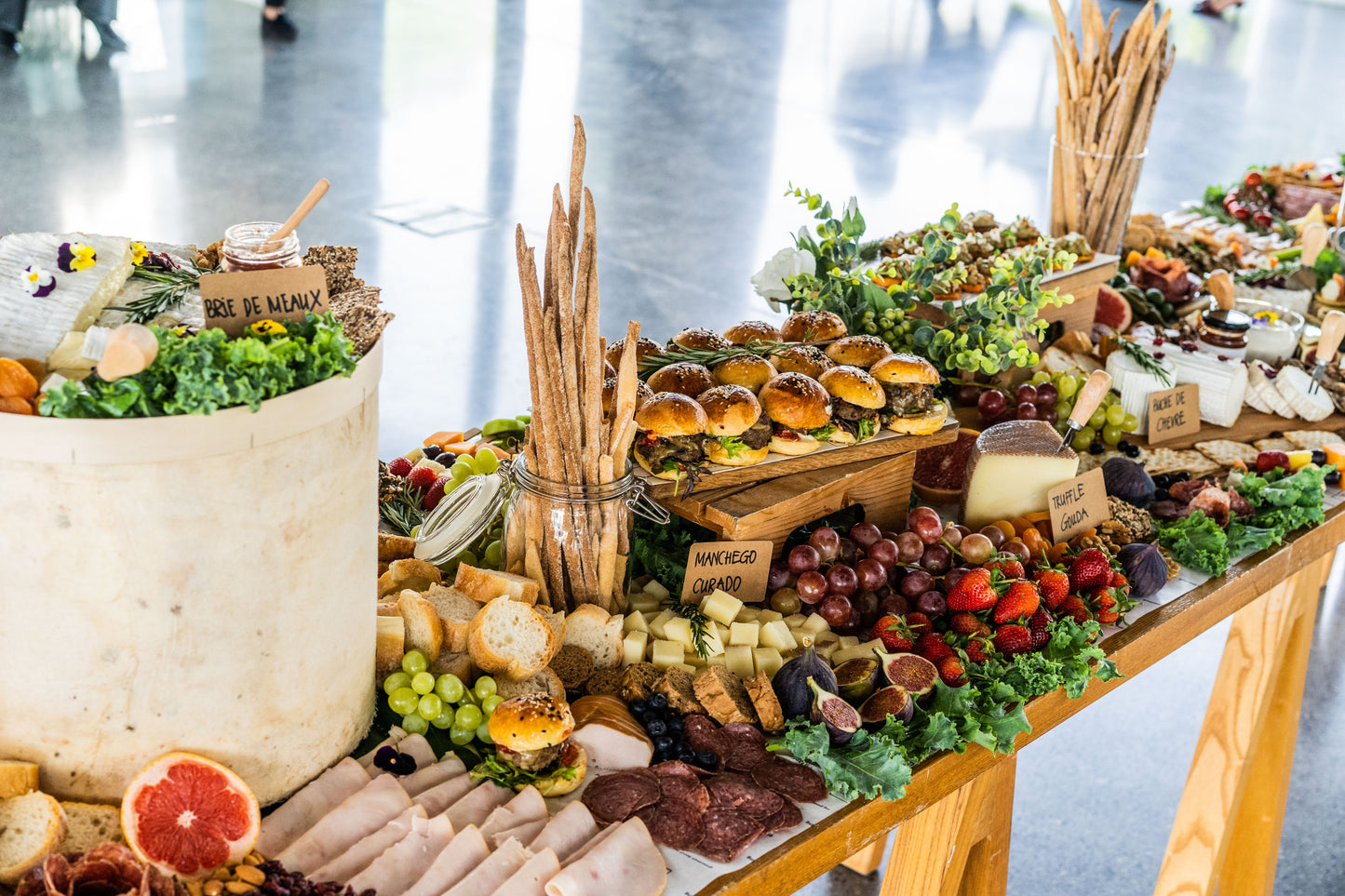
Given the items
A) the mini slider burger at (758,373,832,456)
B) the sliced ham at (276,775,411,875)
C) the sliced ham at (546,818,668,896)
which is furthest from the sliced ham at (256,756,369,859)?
the mini slider burger at (758,373,832,456)

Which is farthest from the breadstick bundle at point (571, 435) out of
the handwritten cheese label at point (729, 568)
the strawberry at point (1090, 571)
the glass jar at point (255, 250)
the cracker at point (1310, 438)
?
the cracker at point (1310, 438)

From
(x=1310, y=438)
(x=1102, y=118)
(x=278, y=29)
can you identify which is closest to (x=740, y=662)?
(x=1310, y=438)

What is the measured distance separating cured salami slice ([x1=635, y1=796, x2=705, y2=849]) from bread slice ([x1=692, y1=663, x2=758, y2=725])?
18 centimetres

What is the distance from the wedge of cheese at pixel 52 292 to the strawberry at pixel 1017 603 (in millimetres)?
1458

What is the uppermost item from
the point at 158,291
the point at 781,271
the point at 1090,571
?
the point at 158,291

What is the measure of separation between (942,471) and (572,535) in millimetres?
995

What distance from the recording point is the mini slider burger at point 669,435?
2.11 m

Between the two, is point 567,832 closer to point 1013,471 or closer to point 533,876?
point 533,876

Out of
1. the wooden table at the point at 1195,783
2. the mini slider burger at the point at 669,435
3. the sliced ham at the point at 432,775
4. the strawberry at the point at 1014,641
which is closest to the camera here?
the sliced ham at the point at 432,775

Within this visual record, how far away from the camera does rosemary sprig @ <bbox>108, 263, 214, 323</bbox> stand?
1529 millimetres

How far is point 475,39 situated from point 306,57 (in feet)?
5.85

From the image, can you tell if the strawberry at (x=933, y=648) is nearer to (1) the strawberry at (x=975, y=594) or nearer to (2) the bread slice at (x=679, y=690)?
(1) the strawberry at (x=975, y=594)

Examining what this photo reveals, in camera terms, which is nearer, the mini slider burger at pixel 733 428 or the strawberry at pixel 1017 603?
the strawberry at pixel 1017 603

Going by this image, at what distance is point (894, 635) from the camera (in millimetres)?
2018
